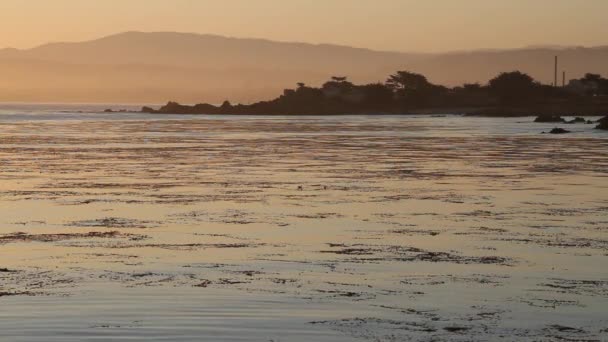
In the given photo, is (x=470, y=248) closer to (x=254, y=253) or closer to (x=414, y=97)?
(x=254, y=253)

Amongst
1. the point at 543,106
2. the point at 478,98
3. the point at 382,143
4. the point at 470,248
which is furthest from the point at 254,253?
the point at 478,98

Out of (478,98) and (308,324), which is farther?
(478,98)

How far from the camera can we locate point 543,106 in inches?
5664

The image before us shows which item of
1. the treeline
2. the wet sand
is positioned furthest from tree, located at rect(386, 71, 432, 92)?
the wet sand

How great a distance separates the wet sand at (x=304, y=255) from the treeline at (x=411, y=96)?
12217cm

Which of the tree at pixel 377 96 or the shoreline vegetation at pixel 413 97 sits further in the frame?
the tree at pixel 377 96

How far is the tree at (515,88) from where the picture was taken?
15112cm

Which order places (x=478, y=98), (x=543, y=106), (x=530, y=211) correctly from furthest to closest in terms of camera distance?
(x=478, y=98), (x=543, y=106), (x=530, y=211)

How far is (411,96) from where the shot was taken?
16262 cm

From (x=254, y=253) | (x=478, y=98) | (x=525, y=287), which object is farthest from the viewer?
(x=478, y=98)

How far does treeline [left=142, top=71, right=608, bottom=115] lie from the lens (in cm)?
15188

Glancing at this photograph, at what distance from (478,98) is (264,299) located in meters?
151

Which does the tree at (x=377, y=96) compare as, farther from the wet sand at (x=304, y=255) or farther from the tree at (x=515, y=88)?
the wet sand at (x=304, y=255)

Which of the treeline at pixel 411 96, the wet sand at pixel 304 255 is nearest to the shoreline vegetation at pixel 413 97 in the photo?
the treeline at pixel 411 96
